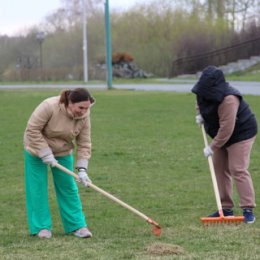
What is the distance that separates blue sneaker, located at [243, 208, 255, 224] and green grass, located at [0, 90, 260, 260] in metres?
0.11

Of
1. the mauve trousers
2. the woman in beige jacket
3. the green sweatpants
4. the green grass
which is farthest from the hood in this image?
the green sweatpants

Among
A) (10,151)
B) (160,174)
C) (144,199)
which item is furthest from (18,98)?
(144,199)

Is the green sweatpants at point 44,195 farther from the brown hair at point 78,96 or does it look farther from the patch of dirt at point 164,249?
the patch of dirt at point 164,249

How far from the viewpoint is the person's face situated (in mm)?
6688

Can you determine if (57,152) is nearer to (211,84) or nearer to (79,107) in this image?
(79,107)

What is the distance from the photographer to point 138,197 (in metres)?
9.32

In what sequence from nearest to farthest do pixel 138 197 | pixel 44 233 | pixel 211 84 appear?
1. pixel 44 233
2. pixel 211 84
3. pixel 138 197

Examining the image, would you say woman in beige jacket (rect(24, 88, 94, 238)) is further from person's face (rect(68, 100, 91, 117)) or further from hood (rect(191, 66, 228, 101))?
hood (rect(191, 66, 228, 101))

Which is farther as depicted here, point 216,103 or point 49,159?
point 216,103

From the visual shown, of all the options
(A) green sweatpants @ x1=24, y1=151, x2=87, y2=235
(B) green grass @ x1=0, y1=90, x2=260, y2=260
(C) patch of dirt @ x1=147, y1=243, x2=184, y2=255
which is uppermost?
(A) green sweatpants @ x1=24, y1=151, x2=87, y2=235

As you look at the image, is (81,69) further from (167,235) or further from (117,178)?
(167,235)

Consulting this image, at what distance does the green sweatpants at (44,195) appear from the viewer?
23.1 feet

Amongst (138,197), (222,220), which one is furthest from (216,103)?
(138,197)

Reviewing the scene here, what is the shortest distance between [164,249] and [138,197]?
3.35 meters
